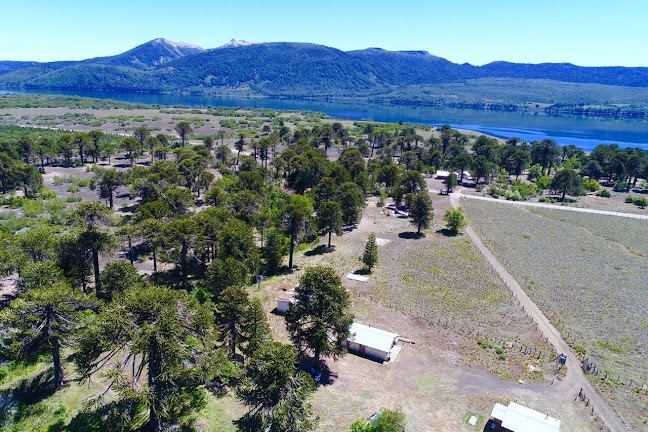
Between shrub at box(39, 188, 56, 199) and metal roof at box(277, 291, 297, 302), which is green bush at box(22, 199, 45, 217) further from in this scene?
metal roof at box(277, 291, 297, 302)

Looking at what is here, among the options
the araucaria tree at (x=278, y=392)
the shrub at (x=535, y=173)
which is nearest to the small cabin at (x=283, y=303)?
the araucaria tree at (x=278, y=392)

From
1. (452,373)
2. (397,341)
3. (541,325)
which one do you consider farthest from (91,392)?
(541,325)

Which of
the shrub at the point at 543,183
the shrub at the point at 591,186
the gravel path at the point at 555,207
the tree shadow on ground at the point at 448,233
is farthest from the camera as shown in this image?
the shrub at the point at 543,183

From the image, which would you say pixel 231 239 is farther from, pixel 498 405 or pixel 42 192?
pixel 42 192

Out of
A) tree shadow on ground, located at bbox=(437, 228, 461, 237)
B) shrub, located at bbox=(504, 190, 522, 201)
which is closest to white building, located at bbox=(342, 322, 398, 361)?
tree shadow on ground, located at bbox=(437, 228, 461, 237)

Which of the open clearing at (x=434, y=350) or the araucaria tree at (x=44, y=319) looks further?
the open clearing at (x=434, y=350)

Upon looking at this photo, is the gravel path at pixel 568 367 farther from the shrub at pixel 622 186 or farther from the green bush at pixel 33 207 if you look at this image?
the shrub at pixel 622 186
